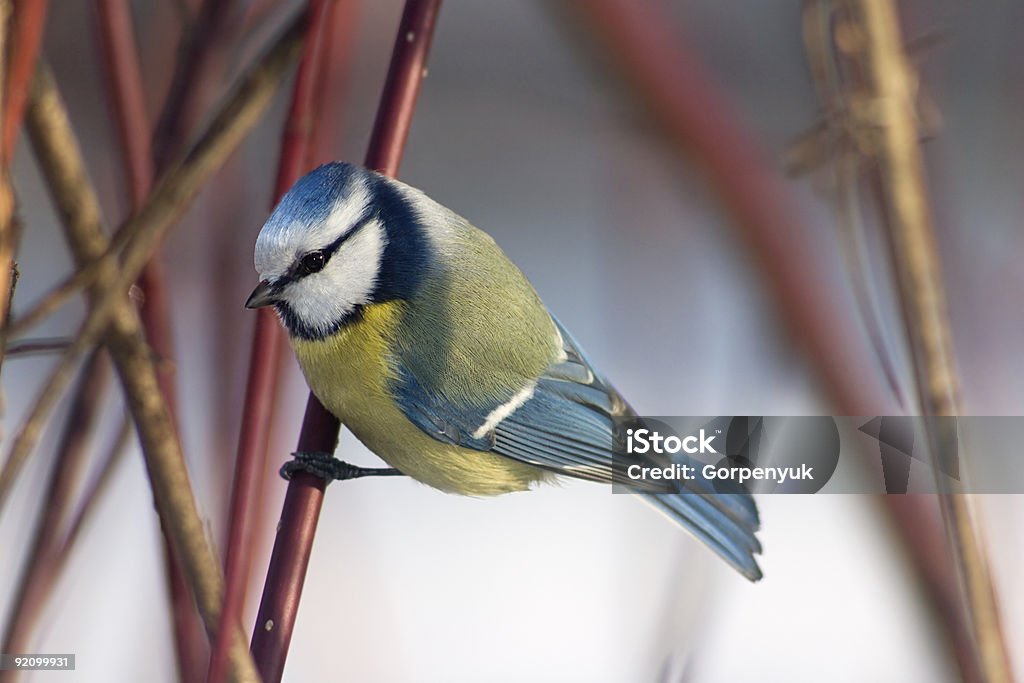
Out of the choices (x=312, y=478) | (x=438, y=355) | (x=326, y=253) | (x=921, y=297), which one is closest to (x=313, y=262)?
(x=326, y=253)

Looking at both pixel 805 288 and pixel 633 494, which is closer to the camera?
pixel 805 288

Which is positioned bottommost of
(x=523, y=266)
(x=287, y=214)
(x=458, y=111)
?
(x=287, y=214)

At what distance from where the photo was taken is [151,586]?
82 cm

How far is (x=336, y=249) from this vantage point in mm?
805

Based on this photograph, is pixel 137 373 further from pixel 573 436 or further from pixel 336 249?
pixel 573 436

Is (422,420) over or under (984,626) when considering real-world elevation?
over

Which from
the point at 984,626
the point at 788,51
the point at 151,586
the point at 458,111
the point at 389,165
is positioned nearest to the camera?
the point at 984,626

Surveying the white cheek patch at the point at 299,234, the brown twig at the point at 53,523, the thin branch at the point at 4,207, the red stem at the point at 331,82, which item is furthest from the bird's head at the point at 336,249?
the thin branch at the point at 4,207

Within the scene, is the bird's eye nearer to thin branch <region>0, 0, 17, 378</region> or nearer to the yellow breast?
the yellow breast

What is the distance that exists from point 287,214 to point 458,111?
0.95m

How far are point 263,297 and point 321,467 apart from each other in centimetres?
18

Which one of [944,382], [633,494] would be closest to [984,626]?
[944,382]

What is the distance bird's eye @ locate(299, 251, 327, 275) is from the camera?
77cm

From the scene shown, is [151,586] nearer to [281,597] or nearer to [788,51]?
[281,597]
